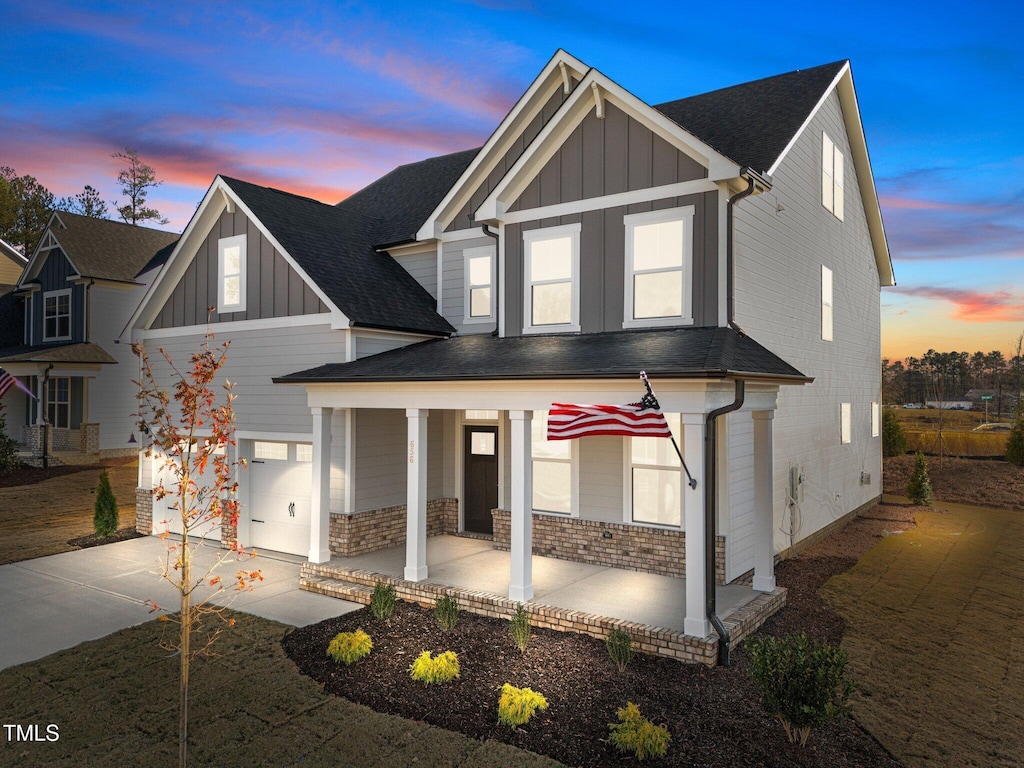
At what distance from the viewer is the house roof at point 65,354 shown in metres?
25.8

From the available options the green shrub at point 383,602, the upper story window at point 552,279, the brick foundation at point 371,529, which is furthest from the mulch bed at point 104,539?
the upper story window at point 552,279

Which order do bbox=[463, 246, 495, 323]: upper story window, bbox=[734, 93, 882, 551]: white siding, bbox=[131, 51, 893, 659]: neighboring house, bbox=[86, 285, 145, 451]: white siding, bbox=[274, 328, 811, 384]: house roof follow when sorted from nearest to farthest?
bbox=[274, 328, 811, 384]: house roof
bbox=[131, 51, 893, 659]: neighboring house
bbox=[734, 93, 882, 551]: white siding
bbox=[463, 246, 495, 323]: upper story window
bbox=[86, 285, 145, 451]: white siding

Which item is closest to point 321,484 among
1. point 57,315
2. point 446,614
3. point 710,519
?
point 446,614

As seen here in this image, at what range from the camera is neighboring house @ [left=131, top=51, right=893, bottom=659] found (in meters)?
9.94

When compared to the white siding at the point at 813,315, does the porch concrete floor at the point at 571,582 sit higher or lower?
lower

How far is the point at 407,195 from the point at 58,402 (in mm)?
20092

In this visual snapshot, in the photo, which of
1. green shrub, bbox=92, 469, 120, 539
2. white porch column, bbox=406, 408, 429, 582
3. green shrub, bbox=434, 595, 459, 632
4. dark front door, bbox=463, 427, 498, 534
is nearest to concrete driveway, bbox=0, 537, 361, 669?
green shrub, bbox=92, 469, 120, 539

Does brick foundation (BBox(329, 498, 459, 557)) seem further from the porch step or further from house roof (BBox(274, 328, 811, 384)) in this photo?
house roof (BBox(274, 328, 811, 384))

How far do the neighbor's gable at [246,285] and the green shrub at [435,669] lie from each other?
7273 millimetres

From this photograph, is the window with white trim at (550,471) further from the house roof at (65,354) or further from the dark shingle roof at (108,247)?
the dark shingle roof at (108,247)

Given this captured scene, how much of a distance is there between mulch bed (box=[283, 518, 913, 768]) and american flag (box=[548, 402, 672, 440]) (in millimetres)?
2734

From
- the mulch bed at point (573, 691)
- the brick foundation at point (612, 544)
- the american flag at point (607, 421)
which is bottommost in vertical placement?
the mulch bed at point (573, 691)

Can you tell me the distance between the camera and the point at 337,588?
10570 millimetres

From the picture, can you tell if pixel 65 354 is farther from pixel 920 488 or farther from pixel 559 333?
pixel 920 488
